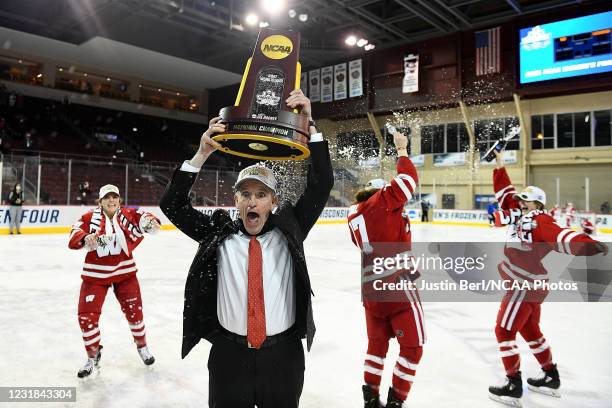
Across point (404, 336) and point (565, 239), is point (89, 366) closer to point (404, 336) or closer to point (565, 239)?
point (404, 336)

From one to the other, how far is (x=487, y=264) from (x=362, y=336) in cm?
291

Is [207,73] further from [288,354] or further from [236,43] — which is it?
[288,354]

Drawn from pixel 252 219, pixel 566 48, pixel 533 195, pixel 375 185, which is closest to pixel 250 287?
pixel 252 219

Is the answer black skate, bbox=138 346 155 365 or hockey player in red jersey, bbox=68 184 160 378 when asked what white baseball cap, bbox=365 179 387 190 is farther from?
black skate, bbox=138 346 155 365

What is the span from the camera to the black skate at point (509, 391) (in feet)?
9.52

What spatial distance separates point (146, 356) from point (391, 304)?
2.03 m

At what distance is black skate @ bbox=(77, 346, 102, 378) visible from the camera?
3.17m

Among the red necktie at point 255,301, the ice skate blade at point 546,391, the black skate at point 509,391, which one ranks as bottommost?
the ice skate blade at point 546,391

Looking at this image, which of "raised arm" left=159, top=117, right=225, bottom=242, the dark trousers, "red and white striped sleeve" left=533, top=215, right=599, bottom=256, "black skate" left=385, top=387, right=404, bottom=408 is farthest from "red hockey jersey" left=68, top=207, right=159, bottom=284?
"red and white striped sleeve" left=533, top=215, right=599, bottom=256

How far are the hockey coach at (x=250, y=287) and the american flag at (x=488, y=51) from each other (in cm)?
2242

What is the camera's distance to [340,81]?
25.9 meters

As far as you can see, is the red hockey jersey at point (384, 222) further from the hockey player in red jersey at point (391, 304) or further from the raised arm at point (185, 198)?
the raised arm at point (185, 198)

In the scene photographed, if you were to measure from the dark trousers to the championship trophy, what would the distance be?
2.79ft

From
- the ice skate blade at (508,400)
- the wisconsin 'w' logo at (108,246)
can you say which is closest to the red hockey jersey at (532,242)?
the ice skate blade at (508,400)
